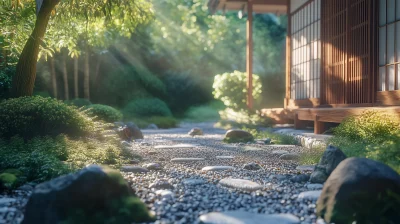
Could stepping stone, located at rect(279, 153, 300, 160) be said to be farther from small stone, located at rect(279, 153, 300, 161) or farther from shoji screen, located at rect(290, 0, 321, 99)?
shoji screen, located at rect(290, 0, 321, 99)

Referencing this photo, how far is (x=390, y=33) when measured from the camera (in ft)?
19.3

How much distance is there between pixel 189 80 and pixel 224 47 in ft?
16.3

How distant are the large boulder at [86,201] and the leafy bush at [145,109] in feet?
41.7

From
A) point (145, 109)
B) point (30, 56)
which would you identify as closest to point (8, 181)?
point (30, 56)

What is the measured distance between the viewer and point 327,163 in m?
3.73

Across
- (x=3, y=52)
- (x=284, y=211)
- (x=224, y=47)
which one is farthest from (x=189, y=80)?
(x=284, y=211)

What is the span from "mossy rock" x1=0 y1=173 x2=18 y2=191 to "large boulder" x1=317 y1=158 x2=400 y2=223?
2551 mm

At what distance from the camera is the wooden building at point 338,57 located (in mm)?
5926

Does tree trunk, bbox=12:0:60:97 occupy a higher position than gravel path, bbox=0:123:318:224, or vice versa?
tree trunk, bbox=12:0:60:97

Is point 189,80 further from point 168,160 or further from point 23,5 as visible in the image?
point 168,160

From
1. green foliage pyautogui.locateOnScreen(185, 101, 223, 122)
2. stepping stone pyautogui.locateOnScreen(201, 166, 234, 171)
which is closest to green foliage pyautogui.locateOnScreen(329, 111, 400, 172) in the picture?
stepping stone pyautogui.locateOnScreen(201, 166, 234, 171)

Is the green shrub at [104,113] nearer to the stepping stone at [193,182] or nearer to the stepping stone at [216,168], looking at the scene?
the stepping stone at [216,168]

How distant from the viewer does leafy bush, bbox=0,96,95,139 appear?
562 cm

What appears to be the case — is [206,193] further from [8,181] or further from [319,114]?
[319,114]
